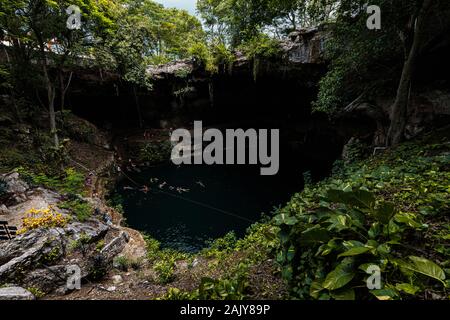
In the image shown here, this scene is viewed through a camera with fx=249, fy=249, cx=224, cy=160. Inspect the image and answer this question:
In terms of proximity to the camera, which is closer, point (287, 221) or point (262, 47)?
point (287, 221)

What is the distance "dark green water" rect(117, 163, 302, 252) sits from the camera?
1017 centimetres

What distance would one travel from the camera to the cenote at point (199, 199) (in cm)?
1016

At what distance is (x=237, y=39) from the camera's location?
17.5 metres

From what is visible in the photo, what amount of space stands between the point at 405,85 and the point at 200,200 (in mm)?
10053

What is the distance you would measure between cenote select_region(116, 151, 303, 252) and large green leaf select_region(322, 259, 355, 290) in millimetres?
6318

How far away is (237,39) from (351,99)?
409 inches

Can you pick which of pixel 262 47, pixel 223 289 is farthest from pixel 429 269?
pixel 262 47

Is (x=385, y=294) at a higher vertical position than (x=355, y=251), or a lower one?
lower

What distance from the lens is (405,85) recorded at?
7.10 m

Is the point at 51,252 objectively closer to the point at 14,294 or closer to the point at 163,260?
the point at 14,294

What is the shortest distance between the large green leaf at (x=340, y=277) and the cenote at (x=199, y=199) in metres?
6.32

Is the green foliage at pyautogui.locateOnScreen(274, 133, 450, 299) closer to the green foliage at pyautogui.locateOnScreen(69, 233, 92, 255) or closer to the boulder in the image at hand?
the boulder
